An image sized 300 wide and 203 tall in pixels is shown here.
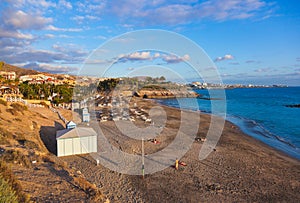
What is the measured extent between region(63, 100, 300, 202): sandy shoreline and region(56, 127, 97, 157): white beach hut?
Answer: 18.2 inches

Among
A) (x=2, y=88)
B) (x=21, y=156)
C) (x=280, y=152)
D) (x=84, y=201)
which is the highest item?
(x=2, y=88)

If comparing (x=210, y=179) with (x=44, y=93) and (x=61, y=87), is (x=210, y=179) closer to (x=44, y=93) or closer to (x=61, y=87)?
(x=44, y=93)

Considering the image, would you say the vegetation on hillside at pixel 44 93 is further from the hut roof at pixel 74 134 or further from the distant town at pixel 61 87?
the hut roof at pixel 74 134

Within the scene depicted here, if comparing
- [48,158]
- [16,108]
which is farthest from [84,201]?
[16,108]

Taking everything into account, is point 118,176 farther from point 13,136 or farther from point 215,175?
point 13,136

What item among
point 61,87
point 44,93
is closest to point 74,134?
point 44,93

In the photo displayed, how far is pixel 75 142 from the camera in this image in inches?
500

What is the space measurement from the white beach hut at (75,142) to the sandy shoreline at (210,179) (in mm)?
462

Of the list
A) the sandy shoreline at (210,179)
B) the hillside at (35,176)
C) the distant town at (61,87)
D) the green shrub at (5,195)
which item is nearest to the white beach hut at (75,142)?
the sandy shoreline at (210,179)

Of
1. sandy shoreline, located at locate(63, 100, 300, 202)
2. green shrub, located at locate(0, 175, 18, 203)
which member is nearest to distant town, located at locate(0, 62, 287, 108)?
sandy shoreline, located at locate(63, 100, 300, 202)

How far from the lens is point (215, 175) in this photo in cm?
1098

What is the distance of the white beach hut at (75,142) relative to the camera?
1234 cm

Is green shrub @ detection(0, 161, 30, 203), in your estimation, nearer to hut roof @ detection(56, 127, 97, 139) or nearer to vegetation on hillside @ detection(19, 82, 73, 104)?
hut roof @ detection(56, 127, 97, 139)

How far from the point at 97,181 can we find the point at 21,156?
10.7ft
